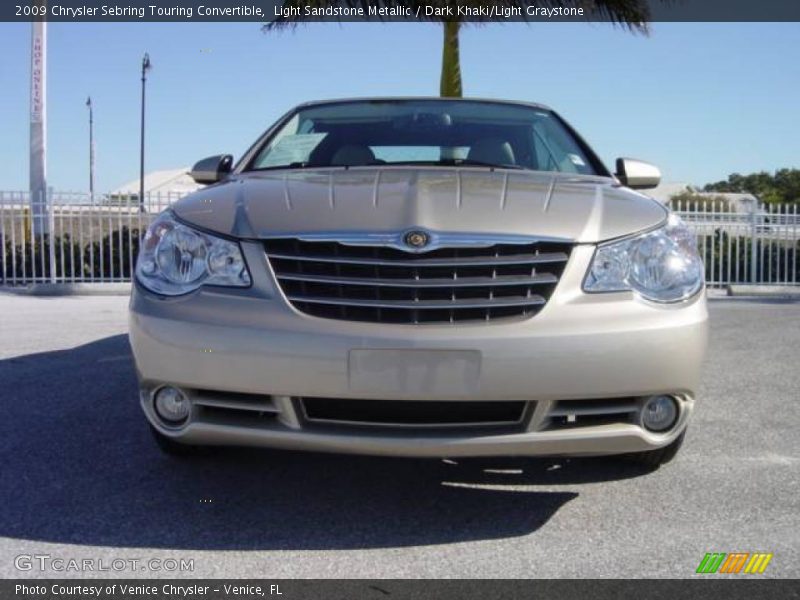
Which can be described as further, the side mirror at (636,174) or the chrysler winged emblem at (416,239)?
the side mirror at (636,174)

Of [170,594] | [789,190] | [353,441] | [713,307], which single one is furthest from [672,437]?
[789,190]

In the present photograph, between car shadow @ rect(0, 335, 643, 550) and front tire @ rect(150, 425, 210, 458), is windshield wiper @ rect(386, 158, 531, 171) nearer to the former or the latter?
car shadow @ rect(0, 335, 643, 550)

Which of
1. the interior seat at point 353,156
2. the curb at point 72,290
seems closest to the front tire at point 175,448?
the interior seat at point 353,156

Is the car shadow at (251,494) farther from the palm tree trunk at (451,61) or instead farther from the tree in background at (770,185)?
the tree in background at (770,185)

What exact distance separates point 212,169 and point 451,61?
10762 mm

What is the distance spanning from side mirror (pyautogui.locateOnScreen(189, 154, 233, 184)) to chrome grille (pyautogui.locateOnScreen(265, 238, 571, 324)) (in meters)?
1.64

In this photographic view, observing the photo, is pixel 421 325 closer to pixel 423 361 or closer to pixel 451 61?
pixel 423 361

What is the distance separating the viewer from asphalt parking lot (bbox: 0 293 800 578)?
9.38ft

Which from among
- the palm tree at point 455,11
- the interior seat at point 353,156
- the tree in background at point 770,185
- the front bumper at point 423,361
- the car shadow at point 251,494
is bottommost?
the tree in background at point 770,185

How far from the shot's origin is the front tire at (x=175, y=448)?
11.4 ft

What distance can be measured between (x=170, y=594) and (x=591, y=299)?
1.54 meters

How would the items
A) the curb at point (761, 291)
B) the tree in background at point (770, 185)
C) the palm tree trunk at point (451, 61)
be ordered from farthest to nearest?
the tree in background at point (770, 185), the curb at point (761, 291), the palm tree trunk at point (451, 61)

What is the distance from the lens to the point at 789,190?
50.8 m
